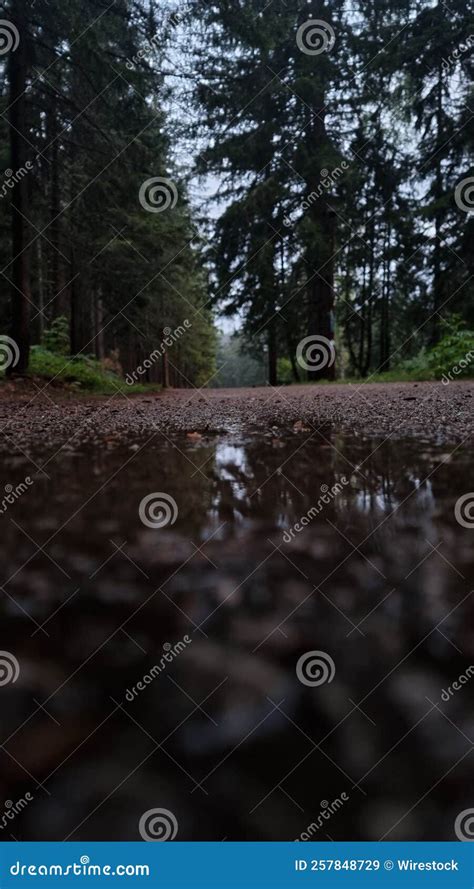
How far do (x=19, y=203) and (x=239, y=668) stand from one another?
11.1m

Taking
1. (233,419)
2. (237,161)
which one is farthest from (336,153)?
(233,419)

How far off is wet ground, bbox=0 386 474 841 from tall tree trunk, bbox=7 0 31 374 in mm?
8673

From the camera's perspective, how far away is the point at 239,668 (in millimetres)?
1194

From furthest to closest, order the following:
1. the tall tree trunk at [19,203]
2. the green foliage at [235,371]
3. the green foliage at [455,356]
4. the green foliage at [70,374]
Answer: the green foliage at [235,371] → the green foliage at [455,356] → the green foliage at [70,374] → the tall tree trunk at [19,203]

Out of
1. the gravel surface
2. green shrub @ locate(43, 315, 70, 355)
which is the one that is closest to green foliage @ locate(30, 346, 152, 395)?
the gravel surface

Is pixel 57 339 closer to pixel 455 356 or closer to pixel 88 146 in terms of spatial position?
pixel 88 146

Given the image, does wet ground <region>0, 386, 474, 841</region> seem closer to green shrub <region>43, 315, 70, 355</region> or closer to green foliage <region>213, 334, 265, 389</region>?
green shrub <region>43, 315, 70, 355</region>

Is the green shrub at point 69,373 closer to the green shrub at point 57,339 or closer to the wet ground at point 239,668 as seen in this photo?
the green shrub at point 57,339

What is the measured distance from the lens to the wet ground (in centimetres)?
92

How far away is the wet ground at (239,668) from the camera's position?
919 millimetres

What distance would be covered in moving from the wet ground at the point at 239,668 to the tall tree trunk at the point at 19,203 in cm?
867

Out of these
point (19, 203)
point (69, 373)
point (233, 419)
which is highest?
point (19, 203)

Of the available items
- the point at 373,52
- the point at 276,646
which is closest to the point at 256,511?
the point at 276,646

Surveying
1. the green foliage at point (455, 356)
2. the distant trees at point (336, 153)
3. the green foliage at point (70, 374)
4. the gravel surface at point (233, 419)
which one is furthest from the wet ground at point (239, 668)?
the distant trees at point (336, 153)
